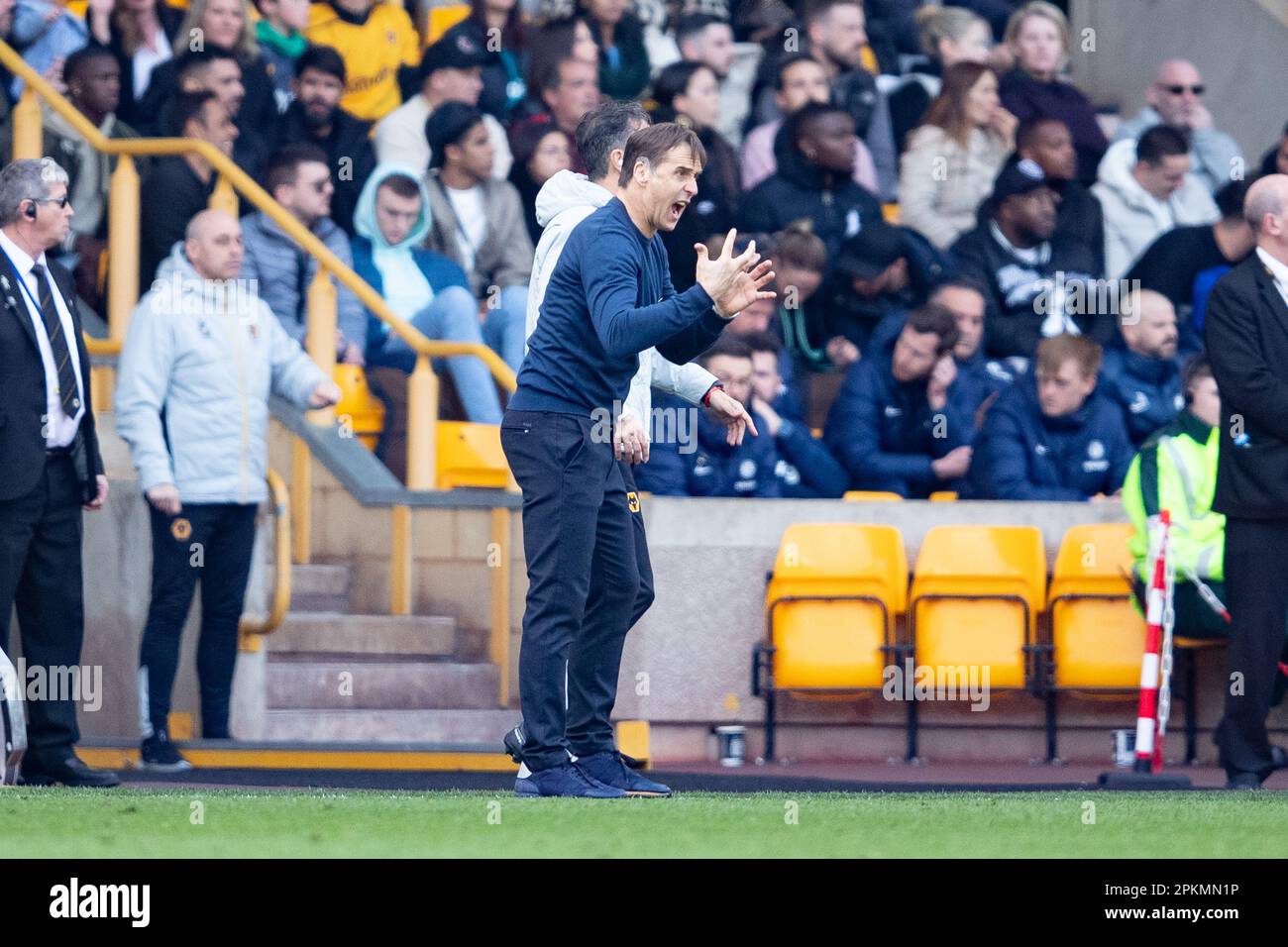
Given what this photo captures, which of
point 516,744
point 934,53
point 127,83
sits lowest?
point 516,744

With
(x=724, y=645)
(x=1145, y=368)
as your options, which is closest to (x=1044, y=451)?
(x=1145, y=368)

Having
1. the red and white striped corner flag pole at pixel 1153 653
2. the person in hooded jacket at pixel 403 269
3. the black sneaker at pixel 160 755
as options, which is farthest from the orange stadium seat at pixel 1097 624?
the black sneaker at pixel 160 755

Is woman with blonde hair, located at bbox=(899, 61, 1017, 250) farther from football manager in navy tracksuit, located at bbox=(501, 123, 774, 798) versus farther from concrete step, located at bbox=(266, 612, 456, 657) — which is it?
football manager in navy tracksuit, located at bbox=(501, 123, 774, 798)

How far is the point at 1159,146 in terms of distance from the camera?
45.7 ft

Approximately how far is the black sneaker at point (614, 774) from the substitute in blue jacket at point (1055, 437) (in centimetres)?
Answer: 440

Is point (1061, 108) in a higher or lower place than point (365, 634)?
higher

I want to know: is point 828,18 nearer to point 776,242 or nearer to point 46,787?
point 776,242

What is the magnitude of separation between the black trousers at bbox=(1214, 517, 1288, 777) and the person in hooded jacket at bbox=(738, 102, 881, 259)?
453cm

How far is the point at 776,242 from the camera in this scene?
41.5 feet

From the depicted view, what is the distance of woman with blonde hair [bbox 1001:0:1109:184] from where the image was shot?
572 inches

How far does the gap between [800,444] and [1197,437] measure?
6.54ft

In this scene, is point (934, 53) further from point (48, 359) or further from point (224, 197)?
point (48, 359)

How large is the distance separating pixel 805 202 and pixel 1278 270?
14.5ft
